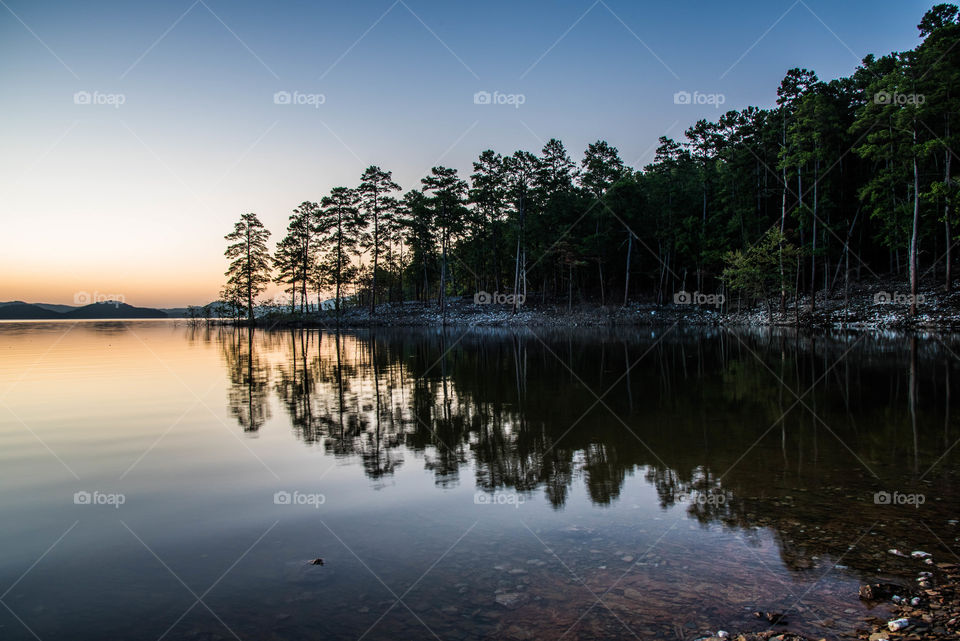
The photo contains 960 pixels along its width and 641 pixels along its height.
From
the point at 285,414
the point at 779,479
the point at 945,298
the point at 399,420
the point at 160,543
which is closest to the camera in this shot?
the point at 160,543

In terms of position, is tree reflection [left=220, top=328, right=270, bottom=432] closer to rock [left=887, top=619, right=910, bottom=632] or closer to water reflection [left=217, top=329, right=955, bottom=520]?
water reflection [left=217, top=329, right=955, bottom=520]

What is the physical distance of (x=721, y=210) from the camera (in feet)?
188

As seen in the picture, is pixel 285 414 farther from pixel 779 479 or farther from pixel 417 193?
pixel 417 193

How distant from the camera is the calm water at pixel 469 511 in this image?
4.41 meters

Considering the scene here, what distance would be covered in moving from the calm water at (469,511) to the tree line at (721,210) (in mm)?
29488

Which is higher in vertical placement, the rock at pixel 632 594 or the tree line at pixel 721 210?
the tree line at pixel 721 210

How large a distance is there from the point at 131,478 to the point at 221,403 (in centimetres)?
684

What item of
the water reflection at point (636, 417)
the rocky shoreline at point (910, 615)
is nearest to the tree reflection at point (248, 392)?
the water reflection at point (636, 417)

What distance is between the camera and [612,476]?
25.7 feet

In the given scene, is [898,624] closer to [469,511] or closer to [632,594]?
[632,594]

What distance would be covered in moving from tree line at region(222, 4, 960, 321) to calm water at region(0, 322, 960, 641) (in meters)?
29.5

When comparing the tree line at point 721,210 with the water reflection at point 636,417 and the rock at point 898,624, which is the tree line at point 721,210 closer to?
the water reflection at point 636,417

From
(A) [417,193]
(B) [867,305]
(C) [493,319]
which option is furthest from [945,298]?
(A) [417,193]

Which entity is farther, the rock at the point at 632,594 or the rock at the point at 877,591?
the rock at the point at 632,594
